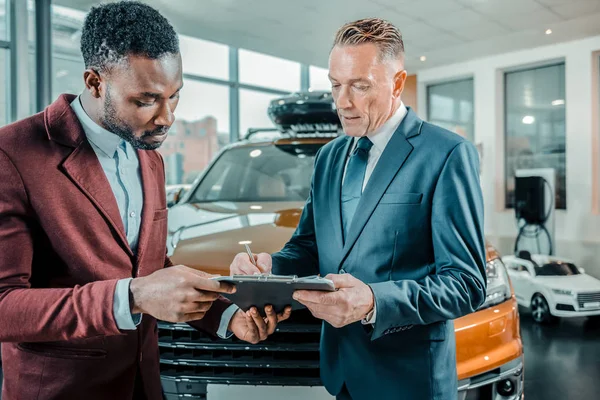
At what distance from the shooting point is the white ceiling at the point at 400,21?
22.0 feet

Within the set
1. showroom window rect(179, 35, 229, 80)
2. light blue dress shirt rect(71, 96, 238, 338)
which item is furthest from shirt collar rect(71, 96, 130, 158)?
showroom window rect(179, 35, 229, 80)

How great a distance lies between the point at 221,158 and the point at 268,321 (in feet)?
7.27

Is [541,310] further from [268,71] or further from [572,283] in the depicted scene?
[268,71]

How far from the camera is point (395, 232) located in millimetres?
1155

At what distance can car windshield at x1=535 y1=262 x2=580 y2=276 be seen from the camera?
4.65 meters

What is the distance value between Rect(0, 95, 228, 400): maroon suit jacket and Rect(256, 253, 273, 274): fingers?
1.03ft

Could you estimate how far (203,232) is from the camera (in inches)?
86.1

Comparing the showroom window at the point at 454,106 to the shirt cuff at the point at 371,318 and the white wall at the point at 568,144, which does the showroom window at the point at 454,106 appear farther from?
the shirt cuff at the point at 371,318

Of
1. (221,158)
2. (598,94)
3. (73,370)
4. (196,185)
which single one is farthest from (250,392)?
(598,94)

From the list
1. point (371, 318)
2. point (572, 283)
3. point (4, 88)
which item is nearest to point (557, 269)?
point (572, 283)

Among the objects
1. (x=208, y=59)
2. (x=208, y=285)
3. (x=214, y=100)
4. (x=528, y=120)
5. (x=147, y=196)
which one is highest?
(x=208, y=59)

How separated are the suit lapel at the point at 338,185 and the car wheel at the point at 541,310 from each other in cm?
375

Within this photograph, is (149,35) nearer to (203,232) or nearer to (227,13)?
(203,232)

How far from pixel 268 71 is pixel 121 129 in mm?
9190
